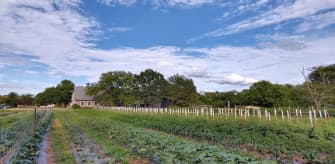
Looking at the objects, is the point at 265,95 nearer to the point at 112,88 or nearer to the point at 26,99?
the point at 112,88

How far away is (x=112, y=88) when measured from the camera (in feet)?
208

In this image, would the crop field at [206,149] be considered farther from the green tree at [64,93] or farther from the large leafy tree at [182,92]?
the green tree at [64,93]

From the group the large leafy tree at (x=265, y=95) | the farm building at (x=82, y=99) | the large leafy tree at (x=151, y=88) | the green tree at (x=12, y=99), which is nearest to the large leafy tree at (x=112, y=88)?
the large leafy tree at (x=151, y=88)

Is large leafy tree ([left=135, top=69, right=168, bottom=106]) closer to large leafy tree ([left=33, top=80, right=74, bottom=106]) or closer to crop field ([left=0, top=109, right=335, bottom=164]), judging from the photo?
large leafy tree ([left=33, top=80, right=74, bottom=106])

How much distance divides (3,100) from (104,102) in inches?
1537

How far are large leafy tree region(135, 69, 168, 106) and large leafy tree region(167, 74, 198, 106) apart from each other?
6.90 ft

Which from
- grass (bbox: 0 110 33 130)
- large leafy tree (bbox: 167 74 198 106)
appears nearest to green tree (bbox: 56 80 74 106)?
large leafy tree (bbox: 167 74 198 106)

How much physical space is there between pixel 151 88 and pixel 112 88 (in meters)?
11.1

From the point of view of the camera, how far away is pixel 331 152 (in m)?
8.15

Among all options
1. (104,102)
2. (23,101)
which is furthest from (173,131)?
(23,101)

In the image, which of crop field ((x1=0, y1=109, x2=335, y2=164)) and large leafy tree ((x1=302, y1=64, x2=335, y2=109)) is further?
large leafy tree ((x1=302, y1=64, x2=335, y2=109))

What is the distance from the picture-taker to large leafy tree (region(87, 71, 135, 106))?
6193 centimetres

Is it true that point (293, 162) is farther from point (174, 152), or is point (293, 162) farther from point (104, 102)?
point (104, 102)

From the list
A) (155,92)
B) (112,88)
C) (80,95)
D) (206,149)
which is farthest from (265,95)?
(80,95)
